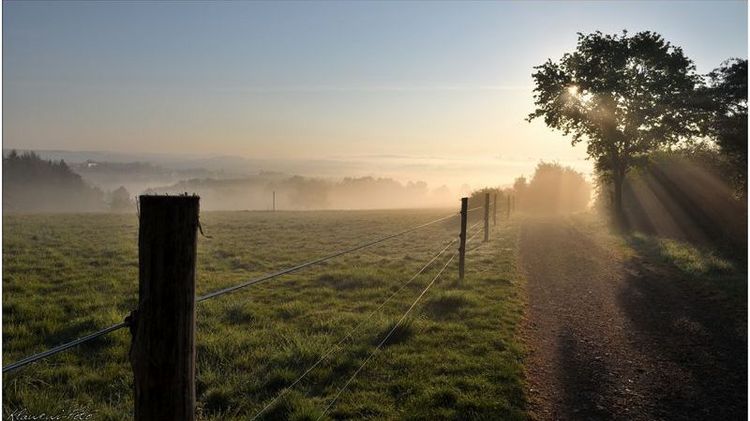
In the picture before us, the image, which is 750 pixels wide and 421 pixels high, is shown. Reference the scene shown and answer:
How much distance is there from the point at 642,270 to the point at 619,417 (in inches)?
418

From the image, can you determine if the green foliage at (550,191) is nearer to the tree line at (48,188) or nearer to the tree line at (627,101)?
the tree line at (627,101)

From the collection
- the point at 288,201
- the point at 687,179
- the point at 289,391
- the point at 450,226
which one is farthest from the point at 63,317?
the point at 288,201

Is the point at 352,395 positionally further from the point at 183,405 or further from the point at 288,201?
the point at 288,201

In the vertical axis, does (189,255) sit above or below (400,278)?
above

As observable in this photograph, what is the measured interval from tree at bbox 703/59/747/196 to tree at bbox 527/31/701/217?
2.34m

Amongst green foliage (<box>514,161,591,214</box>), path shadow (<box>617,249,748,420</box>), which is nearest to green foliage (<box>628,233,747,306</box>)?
path shadow (<box>617,249,748,420</box>)

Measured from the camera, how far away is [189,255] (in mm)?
2963

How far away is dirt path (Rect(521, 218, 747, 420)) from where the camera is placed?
5.62 meters

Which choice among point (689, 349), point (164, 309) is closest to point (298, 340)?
point (164, 309)

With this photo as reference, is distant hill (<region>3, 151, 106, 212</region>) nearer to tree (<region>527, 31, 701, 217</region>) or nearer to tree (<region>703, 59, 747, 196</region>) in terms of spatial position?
tree (<region>527, 31, 701, 217</region>)

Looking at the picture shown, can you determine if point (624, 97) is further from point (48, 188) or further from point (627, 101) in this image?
point (48, 188)

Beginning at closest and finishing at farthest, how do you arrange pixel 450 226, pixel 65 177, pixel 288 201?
1. pixel 450 226
2. pixel 65 177
3. pixel 288 201

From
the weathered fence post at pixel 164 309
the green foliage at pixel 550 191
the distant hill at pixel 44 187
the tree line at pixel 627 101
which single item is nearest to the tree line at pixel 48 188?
the distant hill at pixel 44 187

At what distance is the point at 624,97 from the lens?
3080 cm
